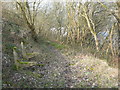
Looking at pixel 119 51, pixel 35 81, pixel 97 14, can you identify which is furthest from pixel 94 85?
pixel 97 14

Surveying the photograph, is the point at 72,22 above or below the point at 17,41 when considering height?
above

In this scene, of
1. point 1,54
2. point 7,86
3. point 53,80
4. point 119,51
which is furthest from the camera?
point 119,51

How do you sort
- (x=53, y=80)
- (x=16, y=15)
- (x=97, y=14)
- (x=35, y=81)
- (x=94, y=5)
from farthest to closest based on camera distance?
1. (x=97, y=14)
2. (x=94, y=5)
3. (x=16, y=15)
4. (x=53, y=80)
5. (x=35, y=81)

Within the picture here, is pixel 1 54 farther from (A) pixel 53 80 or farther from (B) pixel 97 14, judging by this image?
(B) pixel 97 14

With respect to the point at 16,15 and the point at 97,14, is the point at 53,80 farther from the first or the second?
the point at 97,14

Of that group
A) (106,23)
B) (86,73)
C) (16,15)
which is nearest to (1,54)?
(86,73)

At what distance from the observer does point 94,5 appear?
19.7 m

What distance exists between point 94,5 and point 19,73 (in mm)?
16383

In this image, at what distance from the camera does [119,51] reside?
12.5 meters

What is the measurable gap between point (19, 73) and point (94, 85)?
162 inches

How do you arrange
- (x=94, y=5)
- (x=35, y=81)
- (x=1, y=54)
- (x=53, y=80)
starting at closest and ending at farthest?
(x=35, y=81)
(x=53, y=80)
(x=1, y=54)
(x=94, y=5)

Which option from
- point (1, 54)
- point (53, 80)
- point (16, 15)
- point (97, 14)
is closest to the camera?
point (53, 80)

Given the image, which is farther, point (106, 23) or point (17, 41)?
point (106, 23)

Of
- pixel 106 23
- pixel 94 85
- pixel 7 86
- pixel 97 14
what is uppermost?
pixel 97 14
